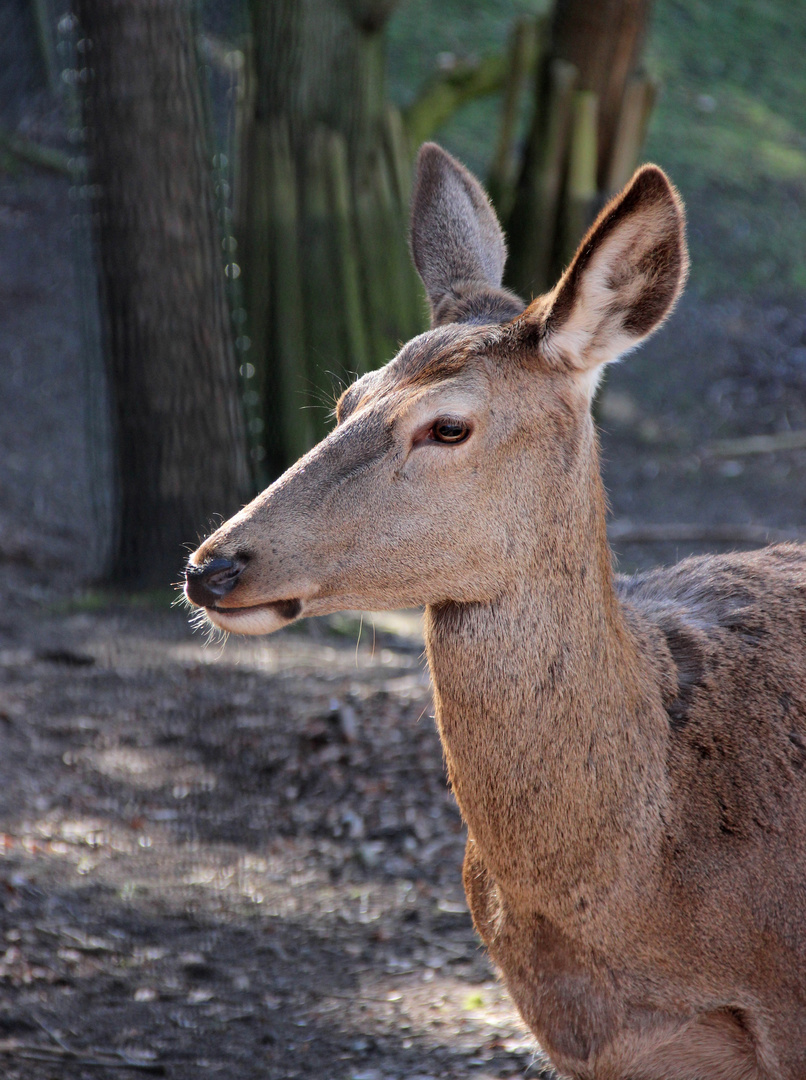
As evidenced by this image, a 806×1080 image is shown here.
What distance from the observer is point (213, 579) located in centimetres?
266

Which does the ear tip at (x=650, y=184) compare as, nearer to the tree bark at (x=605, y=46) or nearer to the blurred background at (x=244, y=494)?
the blurred background at (x=244, y=494)

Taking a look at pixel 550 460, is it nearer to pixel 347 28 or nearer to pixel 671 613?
pixel 671 613

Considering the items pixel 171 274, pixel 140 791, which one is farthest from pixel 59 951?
pixel 171 274

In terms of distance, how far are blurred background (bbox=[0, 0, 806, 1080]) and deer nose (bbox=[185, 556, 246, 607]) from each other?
1542 millimetres

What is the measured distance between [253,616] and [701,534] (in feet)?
20.0

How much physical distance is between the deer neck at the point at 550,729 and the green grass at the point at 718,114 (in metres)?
10.7

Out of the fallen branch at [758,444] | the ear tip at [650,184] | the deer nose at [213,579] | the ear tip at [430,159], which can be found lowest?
the fallen branch at [758,444]

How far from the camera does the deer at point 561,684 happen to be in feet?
9.21

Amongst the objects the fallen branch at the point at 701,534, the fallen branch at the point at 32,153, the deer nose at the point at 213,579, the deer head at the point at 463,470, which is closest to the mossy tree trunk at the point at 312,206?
the fallen branch at the point at 701,534

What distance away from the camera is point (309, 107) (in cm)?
769

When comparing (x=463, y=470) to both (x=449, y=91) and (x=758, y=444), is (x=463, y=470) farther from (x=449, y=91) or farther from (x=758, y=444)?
(x=758, y=444)

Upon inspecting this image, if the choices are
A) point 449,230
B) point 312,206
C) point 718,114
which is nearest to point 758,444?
point 312,206

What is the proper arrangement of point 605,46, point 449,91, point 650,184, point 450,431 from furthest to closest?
point 449,91, point 605,46, point 450,431, point 650,184

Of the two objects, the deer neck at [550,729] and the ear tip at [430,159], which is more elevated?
the ear tip at [430,159]
